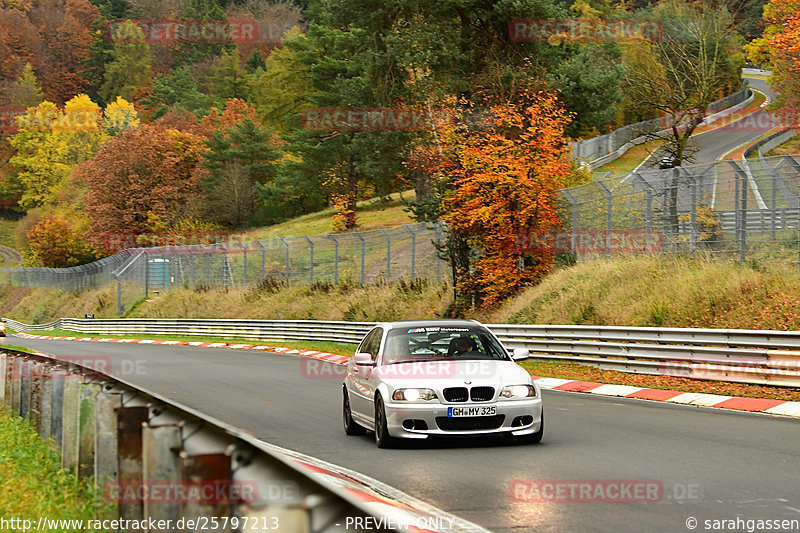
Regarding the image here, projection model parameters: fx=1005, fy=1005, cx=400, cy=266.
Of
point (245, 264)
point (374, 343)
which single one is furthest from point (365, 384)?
point (245, 264)

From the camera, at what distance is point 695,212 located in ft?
77.6

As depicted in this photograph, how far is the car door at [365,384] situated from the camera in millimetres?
11797

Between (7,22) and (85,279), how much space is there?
346 ft

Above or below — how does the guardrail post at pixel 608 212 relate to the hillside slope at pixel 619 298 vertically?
above

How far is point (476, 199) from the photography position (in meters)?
28.4

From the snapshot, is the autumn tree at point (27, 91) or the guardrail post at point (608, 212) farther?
the autumn tree at point (27, 91)

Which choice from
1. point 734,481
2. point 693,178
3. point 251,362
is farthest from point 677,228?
point 734,481

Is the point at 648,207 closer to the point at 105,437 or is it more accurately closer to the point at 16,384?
the point at 16,384

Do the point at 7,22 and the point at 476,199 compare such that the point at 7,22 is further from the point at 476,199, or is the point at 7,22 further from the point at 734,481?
the point at 734,481

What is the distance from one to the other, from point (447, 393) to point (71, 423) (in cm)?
452

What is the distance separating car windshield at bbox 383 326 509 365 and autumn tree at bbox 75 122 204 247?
68899mm

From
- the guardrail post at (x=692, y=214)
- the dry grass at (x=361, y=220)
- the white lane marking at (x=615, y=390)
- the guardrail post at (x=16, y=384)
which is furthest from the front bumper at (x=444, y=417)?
the dry grass at (x=361, y=220)

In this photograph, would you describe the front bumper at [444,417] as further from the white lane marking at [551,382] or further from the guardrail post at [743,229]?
the guardrail post at [743,229]

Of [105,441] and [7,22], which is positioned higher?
[7,22]
